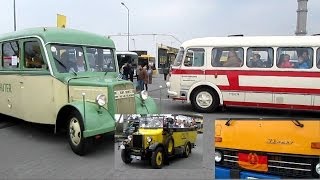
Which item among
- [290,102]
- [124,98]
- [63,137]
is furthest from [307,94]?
[63,137]

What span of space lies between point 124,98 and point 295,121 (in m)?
4.02

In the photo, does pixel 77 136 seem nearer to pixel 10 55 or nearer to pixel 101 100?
pixel 101 100

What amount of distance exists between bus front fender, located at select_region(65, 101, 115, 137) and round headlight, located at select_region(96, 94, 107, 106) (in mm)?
118

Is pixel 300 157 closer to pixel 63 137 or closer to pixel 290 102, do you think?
pixel 63 137

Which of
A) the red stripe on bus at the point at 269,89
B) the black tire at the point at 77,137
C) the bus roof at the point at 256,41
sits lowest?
the black tire at the point at 77,137

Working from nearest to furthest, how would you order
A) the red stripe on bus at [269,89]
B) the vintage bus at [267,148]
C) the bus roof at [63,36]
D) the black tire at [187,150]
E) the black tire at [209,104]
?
the vintage bus at [267,148] → the black tire at [187,150] → the bus roof at [63,36] → the red stripe on bus at [269,89] → the black tire at [209,104]

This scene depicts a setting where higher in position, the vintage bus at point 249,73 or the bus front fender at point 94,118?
the vintage bus at point 249,73

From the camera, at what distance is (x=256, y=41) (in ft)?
39.5

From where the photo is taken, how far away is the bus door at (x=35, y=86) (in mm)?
7863

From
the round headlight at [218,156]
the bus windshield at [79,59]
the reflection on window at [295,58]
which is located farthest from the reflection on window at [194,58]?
the round headlight at [218,156]

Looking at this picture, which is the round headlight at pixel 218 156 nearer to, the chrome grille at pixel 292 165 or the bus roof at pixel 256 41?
the chrome grille at pixel 292 165

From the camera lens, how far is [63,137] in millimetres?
8477

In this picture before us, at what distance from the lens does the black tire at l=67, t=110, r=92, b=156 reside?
6.81m

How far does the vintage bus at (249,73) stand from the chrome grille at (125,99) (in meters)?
5.15
